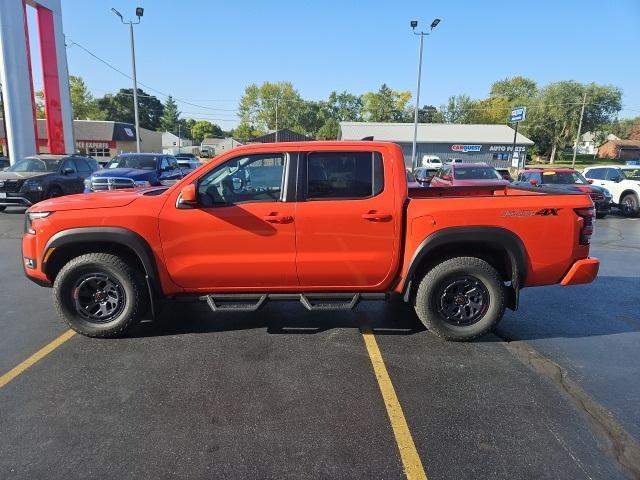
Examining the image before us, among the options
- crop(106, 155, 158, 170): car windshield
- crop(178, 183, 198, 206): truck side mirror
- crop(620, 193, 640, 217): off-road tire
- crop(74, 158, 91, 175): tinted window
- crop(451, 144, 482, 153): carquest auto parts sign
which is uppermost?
crop(451, 144, 482, 153): carquest auto parts sign

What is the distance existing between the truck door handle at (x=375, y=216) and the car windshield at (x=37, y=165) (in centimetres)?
1303

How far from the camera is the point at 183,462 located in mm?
2730

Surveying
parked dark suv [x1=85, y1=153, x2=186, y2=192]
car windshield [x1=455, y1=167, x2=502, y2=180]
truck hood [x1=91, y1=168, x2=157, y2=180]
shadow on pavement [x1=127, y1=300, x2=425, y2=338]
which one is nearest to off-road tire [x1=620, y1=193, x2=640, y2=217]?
car windshield [x1=455, y1=167, x2=502, y2=180]

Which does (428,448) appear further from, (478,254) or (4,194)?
(4,194)

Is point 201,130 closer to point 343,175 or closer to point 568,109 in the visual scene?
point 568,109

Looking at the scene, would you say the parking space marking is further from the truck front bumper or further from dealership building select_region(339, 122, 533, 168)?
dealership building select_region(339, 122, 533, 168)

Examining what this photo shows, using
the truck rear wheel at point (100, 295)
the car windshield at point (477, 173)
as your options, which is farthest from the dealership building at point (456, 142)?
the truck rear wheel at point (100, 295)

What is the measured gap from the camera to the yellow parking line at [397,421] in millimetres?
2678

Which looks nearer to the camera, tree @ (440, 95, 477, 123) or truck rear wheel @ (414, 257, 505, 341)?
truck rear wheel @ (414, 257, 505, 341)

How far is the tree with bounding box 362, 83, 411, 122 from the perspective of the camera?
11162 centimetres

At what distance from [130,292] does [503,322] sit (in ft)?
13.0

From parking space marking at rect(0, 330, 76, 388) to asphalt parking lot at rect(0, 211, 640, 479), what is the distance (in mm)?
70

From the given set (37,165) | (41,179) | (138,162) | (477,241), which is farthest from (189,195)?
(37,165)

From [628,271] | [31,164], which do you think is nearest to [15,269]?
[31,164]
